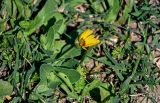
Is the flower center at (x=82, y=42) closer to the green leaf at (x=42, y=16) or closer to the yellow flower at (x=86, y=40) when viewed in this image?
the yellow flower at (x=86, y=40)

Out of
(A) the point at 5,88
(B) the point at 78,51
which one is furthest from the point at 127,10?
(A) the point at 5,88

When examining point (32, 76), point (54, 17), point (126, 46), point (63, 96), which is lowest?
point (63, 96)

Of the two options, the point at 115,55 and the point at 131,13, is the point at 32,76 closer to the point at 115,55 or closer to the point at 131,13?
the point at 115,55

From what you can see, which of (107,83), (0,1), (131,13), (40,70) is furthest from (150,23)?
Result: (0,1)

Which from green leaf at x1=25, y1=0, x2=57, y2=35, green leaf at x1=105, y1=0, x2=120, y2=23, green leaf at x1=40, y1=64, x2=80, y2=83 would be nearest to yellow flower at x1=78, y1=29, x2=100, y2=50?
green leaf at x1=40, y1=64, x2=80, y2=83

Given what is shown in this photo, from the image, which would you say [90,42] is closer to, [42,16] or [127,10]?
[42,16]

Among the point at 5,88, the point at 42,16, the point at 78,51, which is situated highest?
the point at 42,16

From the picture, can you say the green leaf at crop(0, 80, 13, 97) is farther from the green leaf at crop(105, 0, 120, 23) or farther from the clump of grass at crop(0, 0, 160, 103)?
the green leaf at crop(105, 0, 120, 23)

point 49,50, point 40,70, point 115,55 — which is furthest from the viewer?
point 115,55

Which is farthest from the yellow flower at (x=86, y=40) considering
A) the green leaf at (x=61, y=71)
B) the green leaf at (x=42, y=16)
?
the green leaf at (x=42, y=16)
